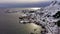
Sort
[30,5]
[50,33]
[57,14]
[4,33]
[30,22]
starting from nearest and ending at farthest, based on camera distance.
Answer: [50,33]
[4,33]
[57,14]
[30,22]
[30,5]

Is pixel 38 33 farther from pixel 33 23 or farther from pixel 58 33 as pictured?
pixel 33 23

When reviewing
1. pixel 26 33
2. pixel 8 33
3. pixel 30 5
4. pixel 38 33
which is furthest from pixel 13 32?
pixel 30 5

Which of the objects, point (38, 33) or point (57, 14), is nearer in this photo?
point (38, 33)

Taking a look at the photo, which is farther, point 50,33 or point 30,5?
point 30,5

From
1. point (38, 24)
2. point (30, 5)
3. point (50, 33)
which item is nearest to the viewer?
point (50, 33)

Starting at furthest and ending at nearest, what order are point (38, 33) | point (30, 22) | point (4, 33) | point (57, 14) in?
point (30, 22)
point (57, 14)
point (4, 33)
point (38, 33)

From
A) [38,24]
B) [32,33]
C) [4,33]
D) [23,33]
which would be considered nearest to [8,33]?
[4,33]

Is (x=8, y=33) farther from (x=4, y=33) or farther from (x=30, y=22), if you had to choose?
(x=30, y=22)

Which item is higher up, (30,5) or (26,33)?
(26,33)

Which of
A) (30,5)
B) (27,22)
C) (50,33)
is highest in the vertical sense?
(50,33)
